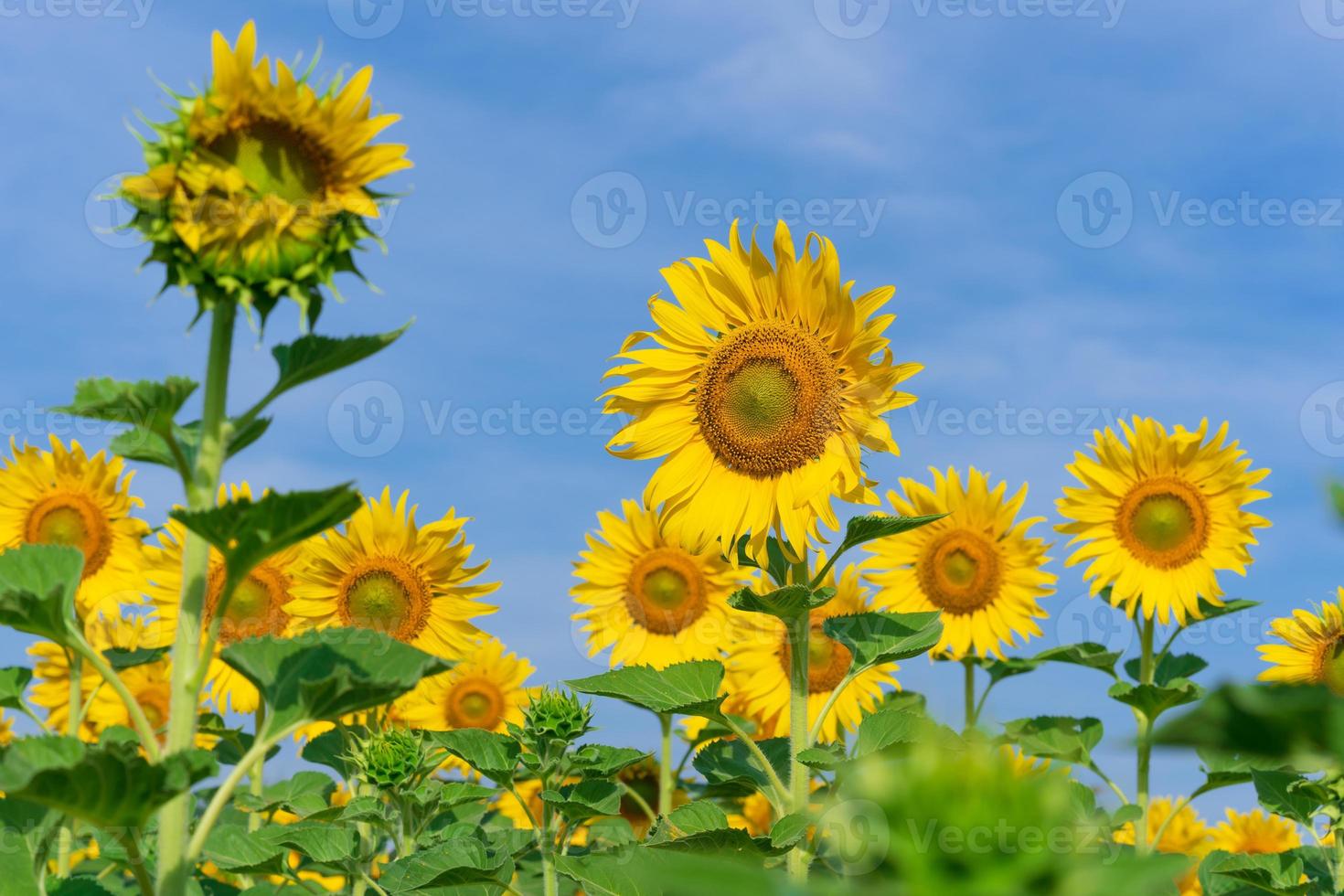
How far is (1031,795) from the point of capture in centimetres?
114

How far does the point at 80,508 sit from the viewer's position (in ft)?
25.7

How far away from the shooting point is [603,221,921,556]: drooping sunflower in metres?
5.28

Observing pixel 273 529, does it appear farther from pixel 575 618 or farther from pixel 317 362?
pixel 575 618

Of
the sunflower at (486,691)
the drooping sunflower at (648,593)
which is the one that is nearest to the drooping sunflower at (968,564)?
the drooping sunflower at (648,593)

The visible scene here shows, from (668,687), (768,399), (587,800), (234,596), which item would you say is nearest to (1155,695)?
(768,399)

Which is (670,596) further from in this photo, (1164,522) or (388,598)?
(1164,522)

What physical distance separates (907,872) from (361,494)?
1790mm

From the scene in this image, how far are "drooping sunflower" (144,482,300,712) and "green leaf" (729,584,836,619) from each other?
367 centimetres

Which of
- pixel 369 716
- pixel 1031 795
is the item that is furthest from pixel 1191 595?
pixel 1031 795

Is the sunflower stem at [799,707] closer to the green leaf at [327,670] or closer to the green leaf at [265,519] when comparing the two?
the green leaf at [327,670]

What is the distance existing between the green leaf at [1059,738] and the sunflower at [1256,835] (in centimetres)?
270

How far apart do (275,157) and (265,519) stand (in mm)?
826

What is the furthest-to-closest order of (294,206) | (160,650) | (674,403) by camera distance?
(674,403)
(160,650)
(294,206)

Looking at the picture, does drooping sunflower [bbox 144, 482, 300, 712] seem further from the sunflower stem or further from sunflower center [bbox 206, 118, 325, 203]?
sunflower center [bbox 206, 118, 325, 203]
